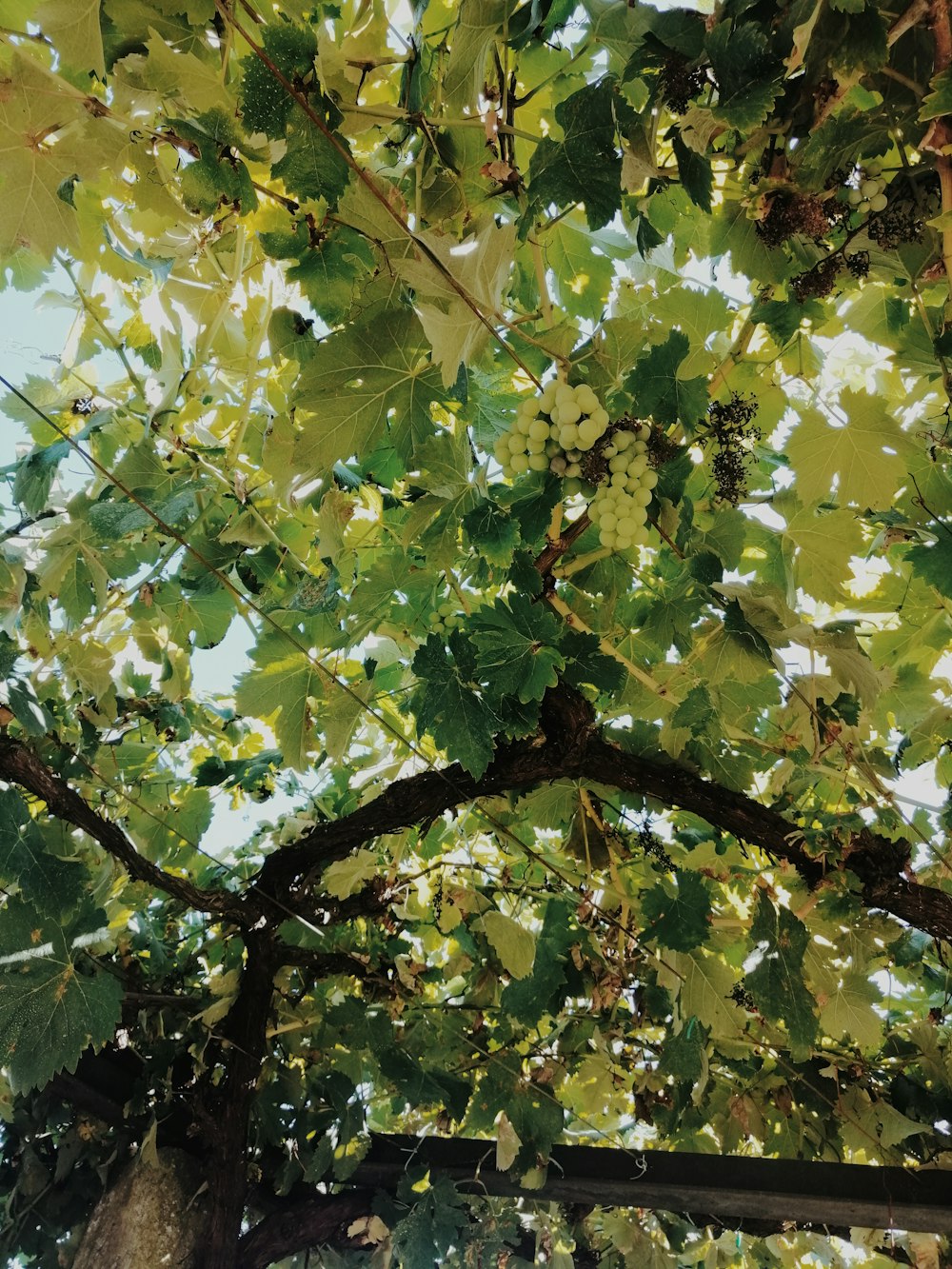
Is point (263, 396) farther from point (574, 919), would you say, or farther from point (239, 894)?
point (574, 919)

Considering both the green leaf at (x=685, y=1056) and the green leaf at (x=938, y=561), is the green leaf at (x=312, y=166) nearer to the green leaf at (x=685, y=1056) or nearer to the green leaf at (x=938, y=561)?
the green leaf at (x=938, y=561)

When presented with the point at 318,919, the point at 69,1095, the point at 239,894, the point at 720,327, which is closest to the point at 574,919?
the point at 318,919

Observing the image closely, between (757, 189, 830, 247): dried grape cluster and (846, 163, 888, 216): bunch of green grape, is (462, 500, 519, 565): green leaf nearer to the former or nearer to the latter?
(757, 189, 830, 247): dried grape cluster

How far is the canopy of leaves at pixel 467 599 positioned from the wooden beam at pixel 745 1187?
4.8 inches

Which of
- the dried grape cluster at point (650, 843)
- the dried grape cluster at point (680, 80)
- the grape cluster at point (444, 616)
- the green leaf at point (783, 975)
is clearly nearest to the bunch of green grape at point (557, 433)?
the dried grape cluster at point (680, 80)

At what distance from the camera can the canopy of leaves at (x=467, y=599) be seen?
1162 millimetres

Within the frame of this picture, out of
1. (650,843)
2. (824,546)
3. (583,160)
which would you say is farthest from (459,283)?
(650,843)

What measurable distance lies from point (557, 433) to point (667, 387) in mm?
200

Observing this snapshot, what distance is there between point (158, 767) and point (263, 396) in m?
1.42

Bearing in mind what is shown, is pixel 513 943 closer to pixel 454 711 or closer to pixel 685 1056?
pixel 685 1056

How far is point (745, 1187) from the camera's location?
2188 millimetres

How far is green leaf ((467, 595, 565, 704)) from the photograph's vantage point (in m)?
1.54

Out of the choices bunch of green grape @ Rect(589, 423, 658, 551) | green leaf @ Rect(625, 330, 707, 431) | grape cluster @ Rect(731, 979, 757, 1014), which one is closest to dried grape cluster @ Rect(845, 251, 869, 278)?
green leaf @ Rect(625, 330, 707, 431)

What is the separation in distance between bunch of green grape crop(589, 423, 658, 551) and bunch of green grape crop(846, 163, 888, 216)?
1.46ft
